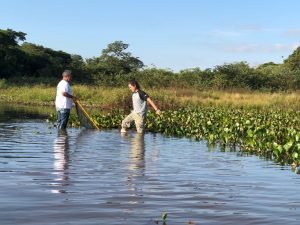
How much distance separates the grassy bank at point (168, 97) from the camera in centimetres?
2753

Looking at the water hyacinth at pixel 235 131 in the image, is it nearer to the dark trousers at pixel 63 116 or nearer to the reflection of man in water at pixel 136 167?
the dark trousers at pixel 63 116

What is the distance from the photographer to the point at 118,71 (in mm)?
67750

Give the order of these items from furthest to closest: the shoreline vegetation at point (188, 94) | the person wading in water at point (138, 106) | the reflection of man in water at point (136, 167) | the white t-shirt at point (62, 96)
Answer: the white t-shirt at point (62, 96)
the person wading in water at point (138, 106)
the shoreline vegetation at point (188, 94)
the reflection of man in water at point (136, 167)

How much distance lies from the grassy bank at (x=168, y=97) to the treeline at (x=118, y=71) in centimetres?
561

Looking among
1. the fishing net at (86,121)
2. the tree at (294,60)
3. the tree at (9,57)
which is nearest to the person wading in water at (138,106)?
the fishing net at (86,121)

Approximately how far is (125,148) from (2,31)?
61.1m

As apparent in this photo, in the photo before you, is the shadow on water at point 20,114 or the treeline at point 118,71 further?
the treeline at point 118,71

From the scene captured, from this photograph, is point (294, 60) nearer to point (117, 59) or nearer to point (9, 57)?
point (117, 59)

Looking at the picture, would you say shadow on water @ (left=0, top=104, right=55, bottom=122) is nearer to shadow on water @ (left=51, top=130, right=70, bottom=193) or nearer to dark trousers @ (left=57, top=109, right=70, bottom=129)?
dark trousers @ (left=57, top=109, right=70, bottom=129)

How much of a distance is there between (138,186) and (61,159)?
2.87m

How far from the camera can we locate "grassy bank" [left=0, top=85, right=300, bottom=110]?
27.5 m

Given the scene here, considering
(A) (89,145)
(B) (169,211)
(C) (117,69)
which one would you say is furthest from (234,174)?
(C) (117,69)

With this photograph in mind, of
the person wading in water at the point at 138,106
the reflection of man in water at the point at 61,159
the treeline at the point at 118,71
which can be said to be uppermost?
the treeline at the point at 118,71

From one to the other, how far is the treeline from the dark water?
103 feet
